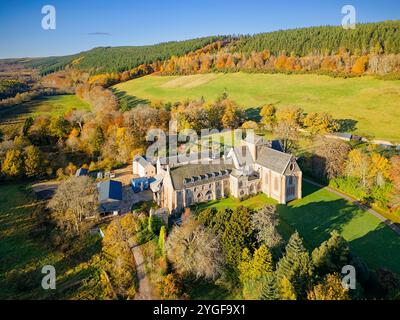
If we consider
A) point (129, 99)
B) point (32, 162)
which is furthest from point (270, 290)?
point (129, 99)

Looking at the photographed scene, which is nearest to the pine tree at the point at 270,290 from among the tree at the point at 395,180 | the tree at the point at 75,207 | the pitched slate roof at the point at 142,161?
the tree at the point at 75,207

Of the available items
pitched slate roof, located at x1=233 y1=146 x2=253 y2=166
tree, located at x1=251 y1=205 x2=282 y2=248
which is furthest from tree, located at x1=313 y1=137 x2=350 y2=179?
A: tree, located at x1=251 y1=205 x2=282 y2=248

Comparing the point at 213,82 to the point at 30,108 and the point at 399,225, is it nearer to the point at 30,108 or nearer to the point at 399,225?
the point at 30,108

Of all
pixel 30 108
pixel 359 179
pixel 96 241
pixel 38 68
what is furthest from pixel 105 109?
pixel 38 68

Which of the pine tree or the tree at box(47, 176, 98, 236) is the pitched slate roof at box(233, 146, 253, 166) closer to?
the tree at box(47, 176, 98, 236)

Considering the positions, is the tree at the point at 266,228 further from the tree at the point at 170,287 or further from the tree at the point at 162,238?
the tree at the point at 162,238
